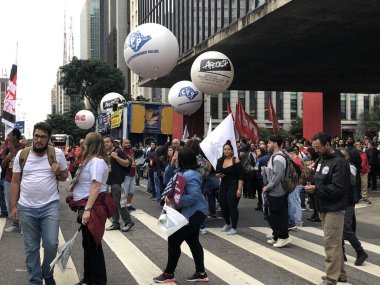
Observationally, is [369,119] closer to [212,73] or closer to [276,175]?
[212,73]

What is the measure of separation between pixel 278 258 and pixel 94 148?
3576 millimetres

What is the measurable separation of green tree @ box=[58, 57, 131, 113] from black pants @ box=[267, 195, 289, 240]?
4829 centimetres

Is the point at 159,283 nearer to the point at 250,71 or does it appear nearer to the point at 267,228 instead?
the point at 267,228

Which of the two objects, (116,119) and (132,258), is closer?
(132,258)

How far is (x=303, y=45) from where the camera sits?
18719mm

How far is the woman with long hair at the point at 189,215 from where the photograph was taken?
19.2 feet

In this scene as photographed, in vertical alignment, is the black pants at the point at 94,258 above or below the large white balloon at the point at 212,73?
below

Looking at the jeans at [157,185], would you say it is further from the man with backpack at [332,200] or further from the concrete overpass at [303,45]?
the man with backpack at [332,200]

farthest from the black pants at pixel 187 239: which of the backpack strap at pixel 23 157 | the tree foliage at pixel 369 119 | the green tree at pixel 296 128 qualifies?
the tree foliage at pixel 369 119

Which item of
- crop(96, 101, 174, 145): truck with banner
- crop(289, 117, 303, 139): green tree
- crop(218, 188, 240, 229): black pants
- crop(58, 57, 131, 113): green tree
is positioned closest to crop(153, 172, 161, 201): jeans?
crop(218, 188, 240, 229): black pants

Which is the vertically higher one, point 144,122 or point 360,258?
point 144,122

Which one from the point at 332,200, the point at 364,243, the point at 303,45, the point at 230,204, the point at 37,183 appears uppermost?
the point at 303,45

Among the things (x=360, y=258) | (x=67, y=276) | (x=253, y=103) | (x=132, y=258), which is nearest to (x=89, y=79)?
(x=253, y=103)

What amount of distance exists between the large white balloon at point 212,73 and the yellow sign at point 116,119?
6.34 metres
